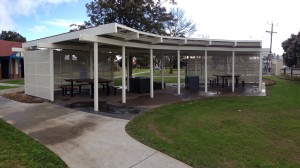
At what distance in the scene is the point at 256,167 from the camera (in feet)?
14.8

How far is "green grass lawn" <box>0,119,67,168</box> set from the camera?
429cm

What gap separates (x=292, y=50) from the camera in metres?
25.9

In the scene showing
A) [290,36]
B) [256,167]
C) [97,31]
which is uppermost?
[290,36]

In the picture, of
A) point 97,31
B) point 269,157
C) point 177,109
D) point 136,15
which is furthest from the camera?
point 136,15

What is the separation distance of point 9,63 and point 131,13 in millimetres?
14803

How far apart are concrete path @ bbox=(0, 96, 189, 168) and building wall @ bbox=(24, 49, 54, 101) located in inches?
105

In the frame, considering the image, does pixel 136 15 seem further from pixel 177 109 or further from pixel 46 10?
pixel 177 109

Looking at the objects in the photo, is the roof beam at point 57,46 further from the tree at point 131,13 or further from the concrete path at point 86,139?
the tree at point 131,13

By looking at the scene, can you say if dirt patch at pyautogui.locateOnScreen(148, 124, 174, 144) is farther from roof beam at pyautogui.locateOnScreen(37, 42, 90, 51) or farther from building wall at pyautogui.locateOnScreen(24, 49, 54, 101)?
roof beam at pyautogui.locateOnScreen(37, 42, 90, 51)

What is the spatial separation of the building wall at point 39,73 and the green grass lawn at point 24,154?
5.96 m

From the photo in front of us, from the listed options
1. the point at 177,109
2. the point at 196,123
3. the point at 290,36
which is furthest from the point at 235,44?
the point at 290,36

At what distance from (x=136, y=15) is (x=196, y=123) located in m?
13.7

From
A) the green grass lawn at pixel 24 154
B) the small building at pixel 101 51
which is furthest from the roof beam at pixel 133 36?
the green grass lawn at pixel 24 154

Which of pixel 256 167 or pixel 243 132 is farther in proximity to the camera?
pixel 243 132
